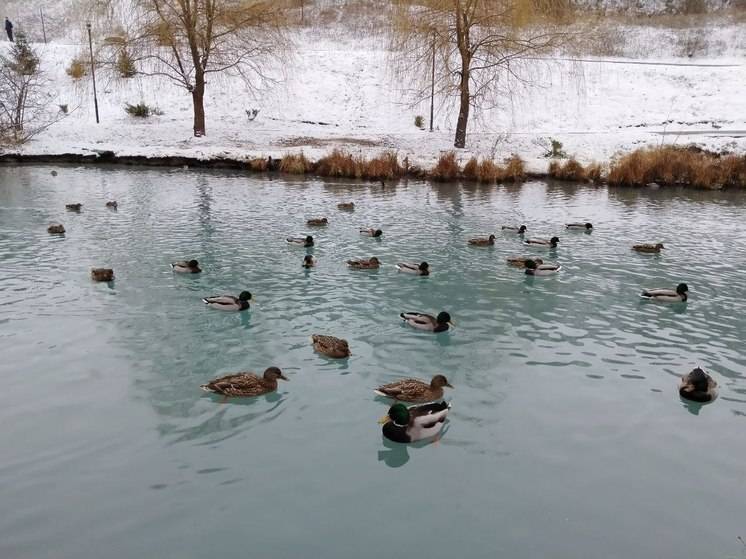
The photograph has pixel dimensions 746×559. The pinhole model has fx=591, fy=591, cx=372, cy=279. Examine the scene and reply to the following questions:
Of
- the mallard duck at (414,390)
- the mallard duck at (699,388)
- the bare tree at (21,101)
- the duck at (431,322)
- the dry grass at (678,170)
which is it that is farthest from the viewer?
the bare tree at (21,101)

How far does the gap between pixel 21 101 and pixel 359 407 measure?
36669 millimetres

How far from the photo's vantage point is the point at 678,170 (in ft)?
84.2

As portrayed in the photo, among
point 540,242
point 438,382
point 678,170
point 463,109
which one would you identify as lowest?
point 438,382

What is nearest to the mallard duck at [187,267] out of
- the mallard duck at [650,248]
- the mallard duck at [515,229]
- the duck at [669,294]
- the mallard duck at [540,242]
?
the mallard duck at [540,242]

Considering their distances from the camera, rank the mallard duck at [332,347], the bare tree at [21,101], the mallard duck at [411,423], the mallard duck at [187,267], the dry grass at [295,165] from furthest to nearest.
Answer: the bare tree at [21,101]
the dry grass at [295,165]
the mallard duck at [187,267]
the mallard duck at [332,347]
the mallard duck at [411,423]

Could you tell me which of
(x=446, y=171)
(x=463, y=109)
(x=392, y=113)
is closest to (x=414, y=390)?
(x=446, y=171)

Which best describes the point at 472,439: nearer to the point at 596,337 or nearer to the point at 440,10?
the point at 596,337

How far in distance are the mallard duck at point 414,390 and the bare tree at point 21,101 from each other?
106 feet

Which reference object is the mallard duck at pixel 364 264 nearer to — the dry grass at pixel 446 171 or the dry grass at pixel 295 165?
the dry grass at pixel 446 171

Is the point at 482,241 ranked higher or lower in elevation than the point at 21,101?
lower

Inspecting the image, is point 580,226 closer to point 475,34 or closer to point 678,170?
point 678,170

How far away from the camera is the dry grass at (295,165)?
28109mm

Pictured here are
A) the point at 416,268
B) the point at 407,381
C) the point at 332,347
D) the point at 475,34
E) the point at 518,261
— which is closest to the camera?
the point at 407,381

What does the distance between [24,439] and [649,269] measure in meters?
12.5
